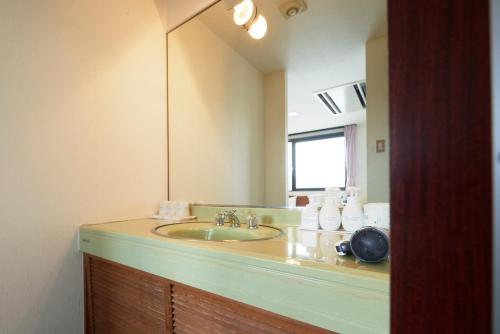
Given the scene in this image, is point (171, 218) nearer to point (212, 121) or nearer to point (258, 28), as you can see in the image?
point (212, 121)

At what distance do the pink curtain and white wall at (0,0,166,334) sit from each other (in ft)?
3.37

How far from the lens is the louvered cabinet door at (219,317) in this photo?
57 centimetres

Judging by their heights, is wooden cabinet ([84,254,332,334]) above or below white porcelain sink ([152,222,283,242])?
below

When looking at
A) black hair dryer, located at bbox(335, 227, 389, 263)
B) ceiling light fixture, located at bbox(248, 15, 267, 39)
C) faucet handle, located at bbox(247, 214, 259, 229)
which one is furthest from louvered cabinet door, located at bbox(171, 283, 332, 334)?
ceiling light fixture, located at bbox(248, 15, 267, 39)

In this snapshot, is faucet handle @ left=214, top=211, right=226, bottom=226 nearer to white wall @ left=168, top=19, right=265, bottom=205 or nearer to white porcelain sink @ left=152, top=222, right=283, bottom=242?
white porcelain sink @ left=152, top=222, right=283, bottom=242

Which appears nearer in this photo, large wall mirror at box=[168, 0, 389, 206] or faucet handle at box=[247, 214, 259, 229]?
large wall mirror at box=[168, 0, 389, 206]

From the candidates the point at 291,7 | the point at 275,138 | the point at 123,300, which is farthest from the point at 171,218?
the point at 291,7

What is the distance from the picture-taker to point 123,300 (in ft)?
3.07

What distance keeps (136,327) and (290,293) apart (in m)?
0.67

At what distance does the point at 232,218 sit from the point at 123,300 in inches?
20.7

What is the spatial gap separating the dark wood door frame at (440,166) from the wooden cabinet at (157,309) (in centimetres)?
31

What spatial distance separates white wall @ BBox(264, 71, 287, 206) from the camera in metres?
1.22

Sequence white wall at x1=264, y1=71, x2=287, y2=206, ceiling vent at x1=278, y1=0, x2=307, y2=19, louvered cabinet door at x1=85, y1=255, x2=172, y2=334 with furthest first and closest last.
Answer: white wall at x1=264, y1=71, x2=287, y2=206
ceiling vent at x1=278, y1=0, x2=307, y2=19
louvered cabinet door at x1=85, y1=255, x2=172, y2=334

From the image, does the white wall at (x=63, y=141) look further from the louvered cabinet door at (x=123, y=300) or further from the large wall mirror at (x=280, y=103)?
the large wall mirror at (x=280, y=103)
